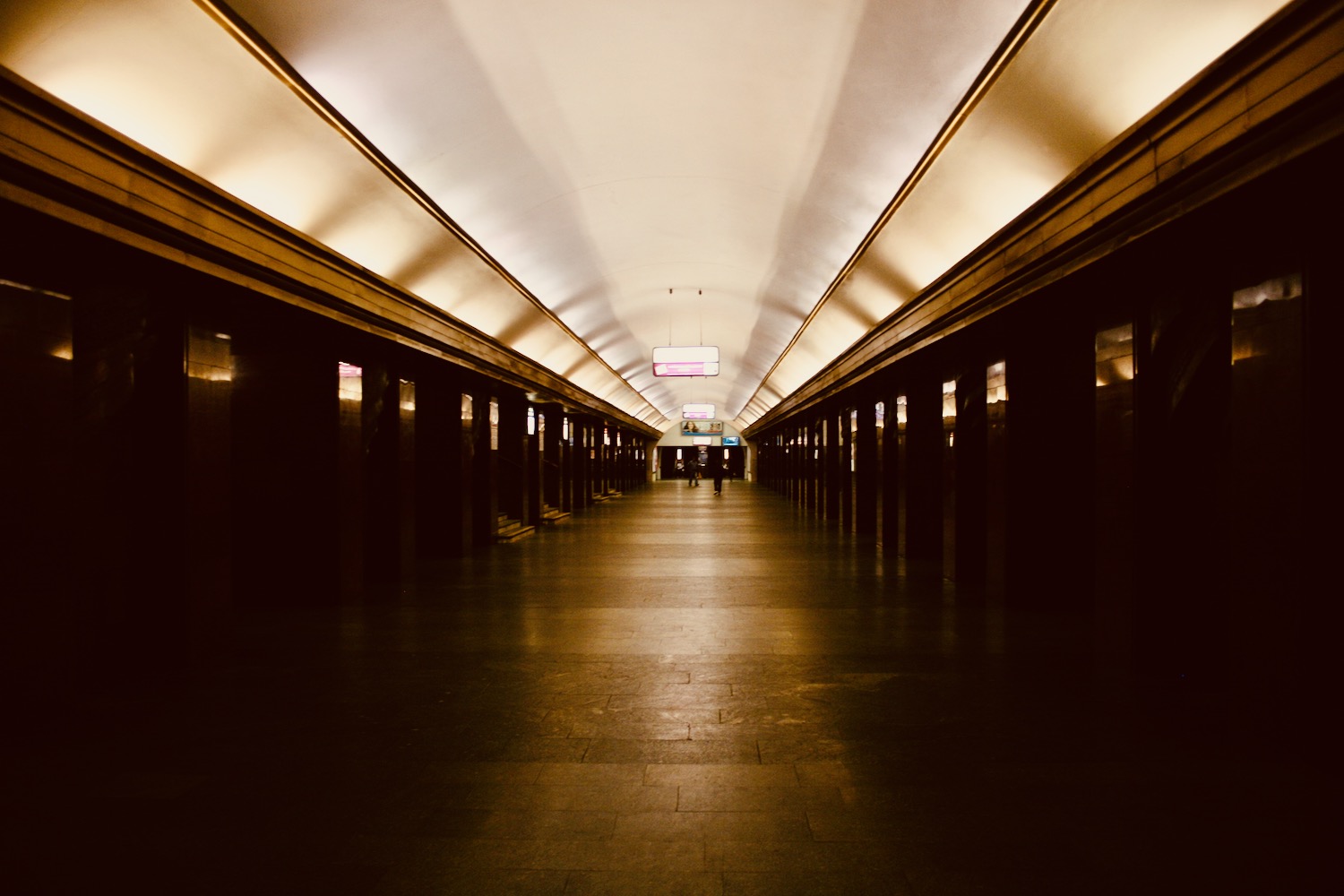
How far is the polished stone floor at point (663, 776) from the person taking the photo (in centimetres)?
286

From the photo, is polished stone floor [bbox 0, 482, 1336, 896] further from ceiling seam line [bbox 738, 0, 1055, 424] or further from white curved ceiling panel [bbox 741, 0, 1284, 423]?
ceiling seam line [bbox 738, 0, 1055, 424]

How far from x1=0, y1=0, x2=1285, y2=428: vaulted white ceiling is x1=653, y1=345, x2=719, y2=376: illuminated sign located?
6.68 metres

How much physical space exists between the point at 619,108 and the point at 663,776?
5185 millimetres

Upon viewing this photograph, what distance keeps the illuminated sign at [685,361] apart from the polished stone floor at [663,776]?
10.7 meters

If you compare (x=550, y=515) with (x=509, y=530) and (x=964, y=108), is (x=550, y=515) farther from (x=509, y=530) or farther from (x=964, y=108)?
(x=964, y=108)

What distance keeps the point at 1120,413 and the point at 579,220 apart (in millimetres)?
6050

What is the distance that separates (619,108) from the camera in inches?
262

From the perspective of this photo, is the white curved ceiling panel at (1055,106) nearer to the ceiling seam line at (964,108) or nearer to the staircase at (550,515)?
the ceiling seam line at (964,108)

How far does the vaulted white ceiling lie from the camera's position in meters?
4.39

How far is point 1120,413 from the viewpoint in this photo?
5738 mm

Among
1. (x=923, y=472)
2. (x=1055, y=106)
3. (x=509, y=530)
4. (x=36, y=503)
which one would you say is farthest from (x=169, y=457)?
(x=923, y=472)

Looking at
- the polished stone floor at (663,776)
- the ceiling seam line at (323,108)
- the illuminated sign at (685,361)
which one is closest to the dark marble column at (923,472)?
the polished stone floor at (663,776)

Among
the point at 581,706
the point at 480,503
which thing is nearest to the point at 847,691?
the point at 581,706

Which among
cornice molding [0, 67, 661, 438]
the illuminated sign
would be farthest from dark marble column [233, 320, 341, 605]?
the illuminated sign
